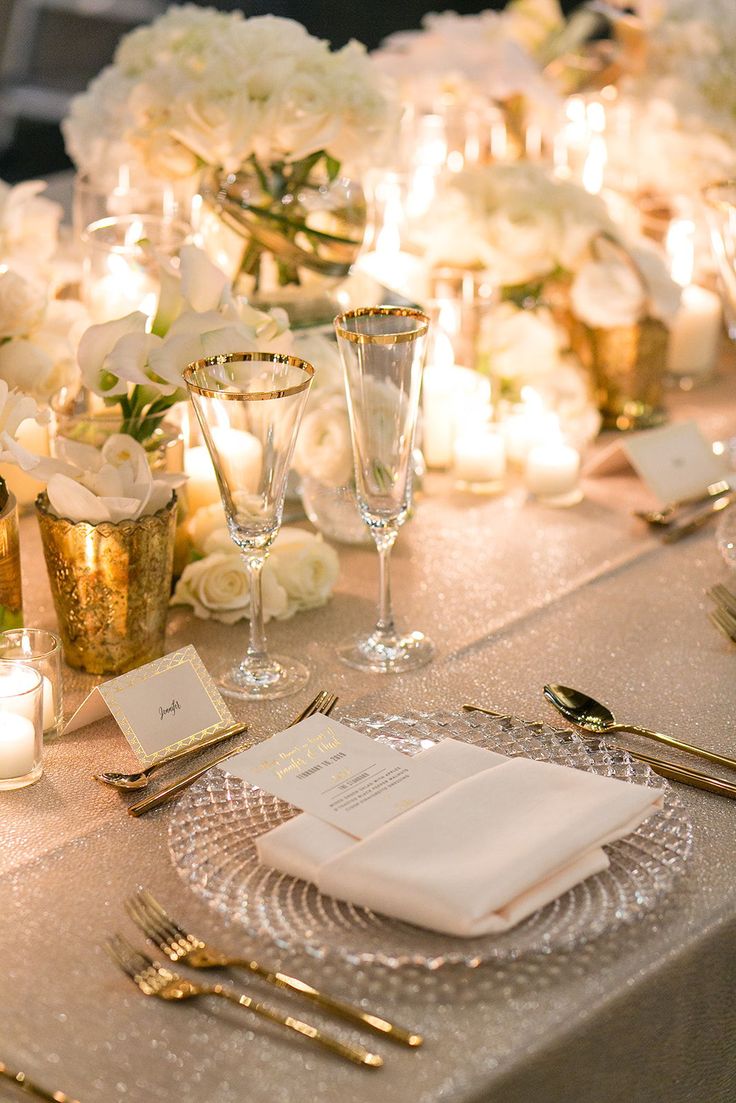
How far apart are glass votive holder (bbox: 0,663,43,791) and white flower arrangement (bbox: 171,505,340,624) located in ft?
1.13

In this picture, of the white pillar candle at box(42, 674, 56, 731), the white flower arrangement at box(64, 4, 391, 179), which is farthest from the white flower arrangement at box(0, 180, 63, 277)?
the white pillar candle at box(42, 674, 56, 731)

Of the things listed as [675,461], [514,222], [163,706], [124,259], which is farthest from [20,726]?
[514,222]

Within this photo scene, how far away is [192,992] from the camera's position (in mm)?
887

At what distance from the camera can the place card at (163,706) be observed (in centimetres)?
119

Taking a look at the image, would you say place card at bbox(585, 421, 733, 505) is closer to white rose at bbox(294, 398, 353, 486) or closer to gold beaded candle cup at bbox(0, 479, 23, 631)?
white rose at bbox(294, 398, 353, 486)

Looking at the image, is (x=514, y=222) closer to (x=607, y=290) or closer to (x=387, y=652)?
(x=607, y=290)

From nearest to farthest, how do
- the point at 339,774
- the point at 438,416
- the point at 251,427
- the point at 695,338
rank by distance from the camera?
the point at 339,774, the point at 251,427, the point at 438,416, the point at 695,338

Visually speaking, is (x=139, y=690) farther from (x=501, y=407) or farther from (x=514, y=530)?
(x=501, y=407)

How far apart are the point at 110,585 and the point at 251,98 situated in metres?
0.75

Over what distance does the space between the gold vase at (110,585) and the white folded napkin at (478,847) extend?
0.40m

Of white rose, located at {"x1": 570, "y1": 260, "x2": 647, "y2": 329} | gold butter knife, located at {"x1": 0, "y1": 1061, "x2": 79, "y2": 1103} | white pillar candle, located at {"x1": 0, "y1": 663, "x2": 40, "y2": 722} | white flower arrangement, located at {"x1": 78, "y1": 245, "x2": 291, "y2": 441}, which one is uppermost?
white flower arrangement, located at {"x1": 78, "y1": 245, "x2": 291, "y2": 441}

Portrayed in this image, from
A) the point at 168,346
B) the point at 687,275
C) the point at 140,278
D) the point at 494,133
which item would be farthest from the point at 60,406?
the point at 494,133

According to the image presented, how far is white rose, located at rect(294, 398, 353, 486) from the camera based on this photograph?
65.0 inches

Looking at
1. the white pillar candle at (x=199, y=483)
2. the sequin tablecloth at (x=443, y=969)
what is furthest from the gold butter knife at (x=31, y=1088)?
the white pillar candle at (x=199, y=483)
